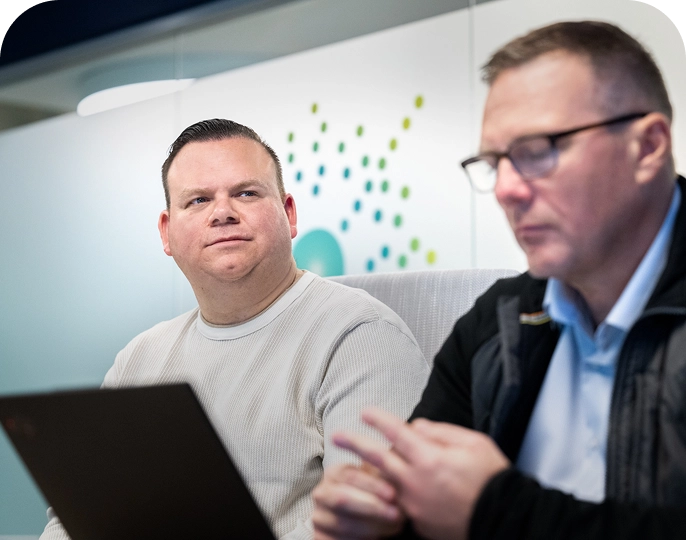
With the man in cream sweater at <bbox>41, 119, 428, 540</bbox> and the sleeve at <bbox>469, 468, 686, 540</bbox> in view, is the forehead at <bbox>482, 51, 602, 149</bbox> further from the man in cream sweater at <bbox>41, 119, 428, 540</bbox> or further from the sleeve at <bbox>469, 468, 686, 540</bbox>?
the man in cream sweater at <bbox>41, 119, 428, 540</bbox>

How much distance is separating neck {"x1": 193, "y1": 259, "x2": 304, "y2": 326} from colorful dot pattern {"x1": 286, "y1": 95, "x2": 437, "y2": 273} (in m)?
1.46

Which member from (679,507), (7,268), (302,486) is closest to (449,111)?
(302,486)

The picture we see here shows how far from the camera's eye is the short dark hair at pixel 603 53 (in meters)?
0.93

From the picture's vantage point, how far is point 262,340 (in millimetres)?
1671

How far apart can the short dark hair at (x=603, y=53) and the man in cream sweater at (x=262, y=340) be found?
68 centimetres

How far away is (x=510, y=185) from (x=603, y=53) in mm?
199

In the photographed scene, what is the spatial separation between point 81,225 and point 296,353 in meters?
3.17

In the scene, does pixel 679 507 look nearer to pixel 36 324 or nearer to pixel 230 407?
pixel 230 407

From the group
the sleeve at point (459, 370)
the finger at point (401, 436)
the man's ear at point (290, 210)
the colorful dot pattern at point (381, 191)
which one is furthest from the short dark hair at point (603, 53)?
the colorful dot pattern at point (381, 191)

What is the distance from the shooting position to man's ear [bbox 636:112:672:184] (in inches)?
36.1

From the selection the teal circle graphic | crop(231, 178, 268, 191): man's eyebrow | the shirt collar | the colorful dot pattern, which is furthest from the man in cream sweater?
the teal circle graphic

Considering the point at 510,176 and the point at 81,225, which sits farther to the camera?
the point at 81,225

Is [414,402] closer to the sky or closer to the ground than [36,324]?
closer to the sky

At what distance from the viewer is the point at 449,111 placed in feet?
10.4
